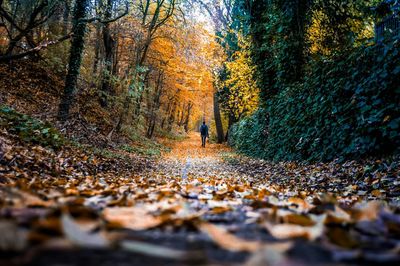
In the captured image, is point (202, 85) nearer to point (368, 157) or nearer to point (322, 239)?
point (368, 157)

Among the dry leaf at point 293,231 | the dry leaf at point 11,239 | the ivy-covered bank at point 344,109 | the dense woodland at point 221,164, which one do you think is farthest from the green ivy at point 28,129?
the ivy-covered bank at point 344,109

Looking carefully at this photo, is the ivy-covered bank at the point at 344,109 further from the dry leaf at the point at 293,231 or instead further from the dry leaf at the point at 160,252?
the dry leaf at the point at 160,252

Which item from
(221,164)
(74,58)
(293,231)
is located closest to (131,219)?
(293,231)

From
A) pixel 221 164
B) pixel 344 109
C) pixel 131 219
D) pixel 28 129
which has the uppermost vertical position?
pixel 344 109

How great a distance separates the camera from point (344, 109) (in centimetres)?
662

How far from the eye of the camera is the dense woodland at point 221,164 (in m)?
1.04

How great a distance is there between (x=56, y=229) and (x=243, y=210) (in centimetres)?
126

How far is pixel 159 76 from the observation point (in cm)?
2075

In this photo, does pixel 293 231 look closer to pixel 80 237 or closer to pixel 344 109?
pixel 80 237

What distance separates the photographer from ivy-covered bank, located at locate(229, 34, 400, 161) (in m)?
5.41

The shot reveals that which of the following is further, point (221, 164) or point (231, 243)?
point (221, 164)

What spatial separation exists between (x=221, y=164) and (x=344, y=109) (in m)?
4.79

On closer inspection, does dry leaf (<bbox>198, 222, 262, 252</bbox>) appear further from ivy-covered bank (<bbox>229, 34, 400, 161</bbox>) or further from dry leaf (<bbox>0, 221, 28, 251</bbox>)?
ivy-covered bank (<bbox>229, 34, 400, 161</bbox>)

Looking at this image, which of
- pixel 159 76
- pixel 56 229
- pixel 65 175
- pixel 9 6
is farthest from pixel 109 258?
pixel 159 76
